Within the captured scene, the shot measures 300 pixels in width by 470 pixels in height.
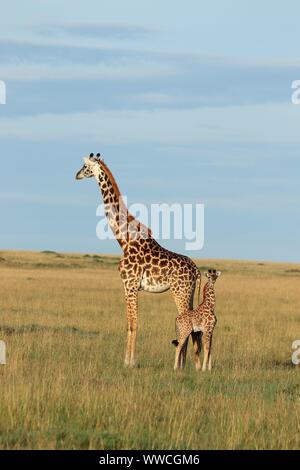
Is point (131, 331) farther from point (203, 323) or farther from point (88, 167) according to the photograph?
point (88, 167)

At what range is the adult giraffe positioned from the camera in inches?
623

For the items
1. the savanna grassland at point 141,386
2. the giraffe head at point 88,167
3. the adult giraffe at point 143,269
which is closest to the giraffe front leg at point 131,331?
the adult giraffe at point 143,269

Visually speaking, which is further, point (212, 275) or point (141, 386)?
point (212, 275)

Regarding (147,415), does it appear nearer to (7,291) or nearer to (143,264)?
(143,264)

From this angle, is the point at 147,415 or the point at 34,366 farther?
the point at 34,366

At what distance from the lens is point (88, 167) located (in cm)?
1661

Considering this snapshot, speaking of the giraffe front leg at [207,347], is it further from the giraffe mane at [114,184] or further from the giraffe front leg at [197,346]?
the giraffe mane at [114,184]

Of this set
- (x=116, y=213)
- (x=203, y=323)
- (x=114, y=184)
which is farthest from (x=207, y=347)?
(x=114, y=184)

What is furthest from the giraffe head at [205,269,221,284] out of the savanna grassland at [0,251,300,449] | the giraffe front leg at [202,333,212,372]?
the savanna grassland at [0,251,300,449]

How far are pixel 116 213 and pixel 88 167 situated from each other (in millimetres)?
982

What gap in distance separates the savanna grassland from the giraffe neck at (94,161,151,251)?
2311mm
